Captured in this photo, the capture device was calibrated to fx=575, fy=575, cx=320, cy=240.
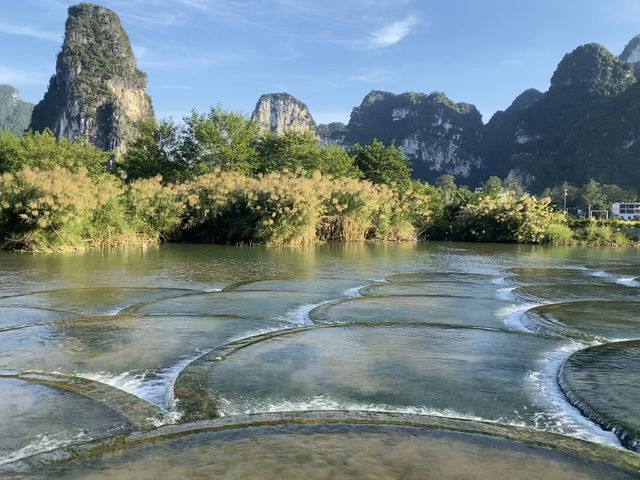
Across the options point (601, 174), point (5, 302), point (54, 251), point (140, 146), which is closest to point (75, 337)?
point (5, 302)

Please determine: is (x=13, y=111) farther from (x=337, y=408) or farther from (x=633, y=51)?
(x=337, y=408)

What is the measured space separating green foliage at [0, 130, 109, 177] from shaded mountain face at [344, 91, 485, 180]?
135m

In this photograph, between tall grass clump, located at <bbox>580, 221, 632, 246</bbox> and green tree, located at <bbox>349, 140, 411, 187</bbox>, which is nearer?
tall grass clump, located at <bbox>580, 221, 632, 246</bbox>

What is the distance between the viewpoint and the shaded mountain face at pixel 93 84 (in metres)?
111

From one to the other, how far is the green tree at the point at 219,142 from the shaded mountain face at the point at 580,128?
326 ft

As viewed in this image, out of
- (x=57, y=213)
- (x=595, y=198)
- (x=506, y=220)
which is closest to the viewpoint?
(x=57, y=213)

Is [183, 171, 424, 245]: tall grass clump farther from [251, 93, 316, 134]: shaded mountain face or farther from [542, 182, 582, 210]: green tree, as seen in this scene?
[251, 93, 316, 134]: shaded mountain face

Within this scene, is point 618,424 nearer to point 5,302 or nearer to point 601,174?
point 5,302

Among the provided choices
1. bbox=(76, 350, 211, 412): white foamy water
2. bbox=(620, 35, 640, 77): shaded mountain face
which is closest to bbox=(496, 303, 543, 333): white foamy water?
bbox=(76, 350, 211, 412): white foamy water

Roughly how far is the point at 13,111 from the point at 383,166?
17167cm

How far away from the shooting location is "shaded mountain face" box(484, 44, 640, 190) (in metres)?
123

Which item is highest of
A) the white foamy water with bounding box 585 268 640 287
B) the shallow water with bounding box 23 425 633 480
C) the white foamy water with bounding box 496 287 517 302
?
the white foamy water with bounding box 585 268 640 287

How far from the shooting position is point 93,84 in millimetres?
113500

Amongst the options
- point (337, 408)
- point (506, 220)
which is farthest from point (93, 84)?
point (337, 408)
